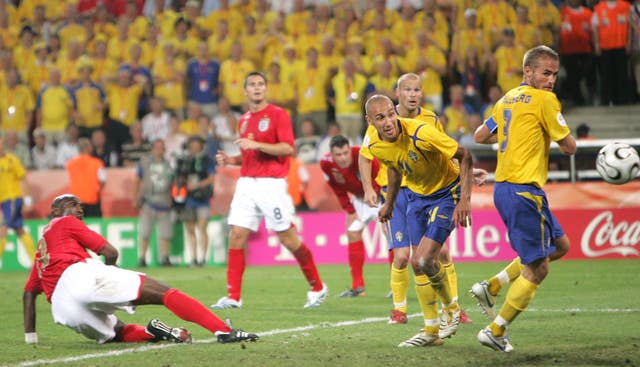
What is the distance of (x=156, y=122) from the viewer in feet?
69.4

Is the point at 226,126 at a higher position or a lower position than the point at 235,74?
lower

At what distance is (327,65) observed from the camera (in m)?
20.2

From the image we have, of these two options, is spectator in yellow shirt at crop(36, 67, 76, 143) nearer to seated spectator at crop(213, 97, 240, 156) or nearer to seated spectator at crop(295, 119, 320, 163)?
seated spectator at crop(213, 97, 240, 156)

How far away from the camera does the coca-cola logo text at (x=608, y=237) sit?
1698 cm

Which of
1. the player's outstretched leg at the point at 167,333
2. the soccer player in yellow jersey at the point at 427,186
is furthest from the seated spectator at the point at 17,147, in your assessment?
the soccer player in yellow jersey at the point at 427,186

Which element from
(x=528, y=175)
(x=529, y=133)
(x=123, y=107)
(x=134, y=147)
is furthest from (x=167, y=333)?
(x=123, y=107)

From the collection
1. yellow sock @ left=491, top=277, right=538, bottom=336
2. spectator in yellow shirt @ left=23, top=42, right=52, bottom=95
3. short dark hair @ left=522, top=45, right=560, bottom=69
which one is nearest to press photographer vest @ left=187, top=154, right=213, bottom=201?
spectator in yellow shirt @ left=23, top=42, right=52, bottom=95

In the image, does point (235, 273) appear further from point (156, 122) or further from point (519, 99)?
point (156, 122)

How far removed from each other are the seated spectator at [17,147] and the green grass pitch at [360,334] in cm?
694

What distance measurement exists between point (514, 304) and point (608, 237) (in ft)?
33.4

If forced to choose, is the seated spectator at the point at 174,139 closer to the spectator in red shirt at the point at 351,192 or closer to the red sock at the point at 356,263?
the spectator in red shirt at the point at 351,192

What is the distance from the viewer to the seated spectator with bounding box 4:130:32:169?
20.9 meters

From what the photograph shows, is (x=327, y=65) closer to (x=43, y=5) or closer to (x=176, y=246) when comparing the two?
(x=176, y=246)

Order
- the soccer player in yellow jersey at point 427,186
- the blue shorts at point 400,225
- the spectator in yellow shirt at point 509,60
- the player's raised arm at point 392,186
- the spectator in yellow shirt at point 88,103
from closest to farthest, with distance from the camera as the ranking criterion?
the soccer player in yellow jersey at point 427,186, the player's raised arm at point 392,186, the blue shorts at point 400,225, the spectator in yellow shirt at point 509,60, the spectator in yellow shirt at point 88,103
